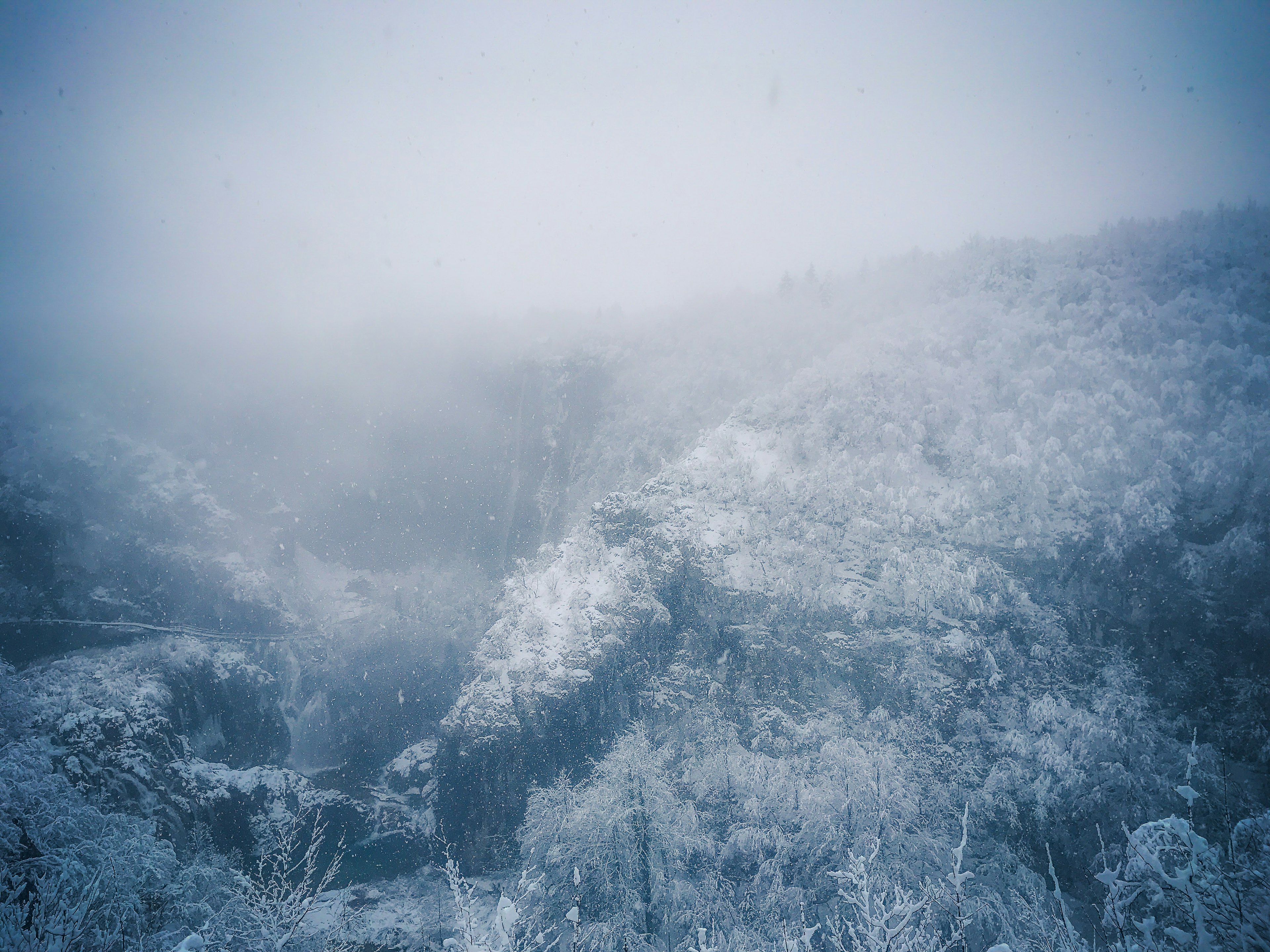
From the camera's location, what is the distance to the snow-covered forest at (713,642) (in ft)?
51.5

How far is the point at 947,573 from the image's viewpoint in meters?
21.8

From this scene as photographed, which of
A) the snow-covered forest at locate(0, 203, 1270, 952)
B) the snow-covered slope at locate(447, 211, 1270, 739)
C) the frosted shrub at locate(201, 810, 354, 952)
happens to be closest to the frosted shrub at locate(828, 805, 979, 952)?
the snow-covered forest at locate(0, 203, 1270, 952)

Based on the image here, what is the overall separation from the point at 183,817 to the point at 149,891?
14.8m

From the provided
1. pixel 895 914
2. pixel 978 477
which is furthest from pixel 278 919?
pixel 978 477

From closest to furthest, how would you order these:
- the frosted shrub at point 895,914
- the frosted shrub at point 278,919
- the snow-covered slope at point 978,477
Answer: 1. the frosted shrub at point 895,914
2. the frosted shrub at point 278,919
3. the snow-covered slope at point 978,477

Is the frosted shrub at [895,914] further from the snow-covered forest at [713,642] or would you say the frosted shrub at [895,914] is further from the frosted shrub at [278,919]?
the frosted shrub at [278,919]

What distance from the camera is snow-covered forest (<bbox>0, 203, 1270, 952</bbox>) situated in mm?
15703

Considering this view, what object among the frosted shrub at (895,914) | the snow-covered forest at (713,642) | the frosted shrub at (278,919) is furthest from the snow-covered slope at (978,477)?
the frosted shrub at (895,914)

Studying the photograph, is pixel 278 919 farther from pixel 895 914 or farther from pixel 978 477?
pixel 978 477

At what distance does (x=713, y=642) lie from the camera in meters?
24.9

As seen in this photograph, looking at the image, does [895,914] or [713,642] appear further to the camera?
[713,642]

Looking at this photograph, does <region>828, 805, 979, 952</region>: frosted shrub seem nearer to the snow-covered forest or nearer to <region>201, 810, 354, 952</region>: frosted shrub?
the snow-covered forest

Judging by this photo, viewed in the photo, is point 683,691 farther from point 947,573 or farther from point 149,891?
point 149,891

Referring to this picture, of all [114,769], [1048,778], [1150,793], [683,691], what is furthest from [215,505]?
[1150,793]
